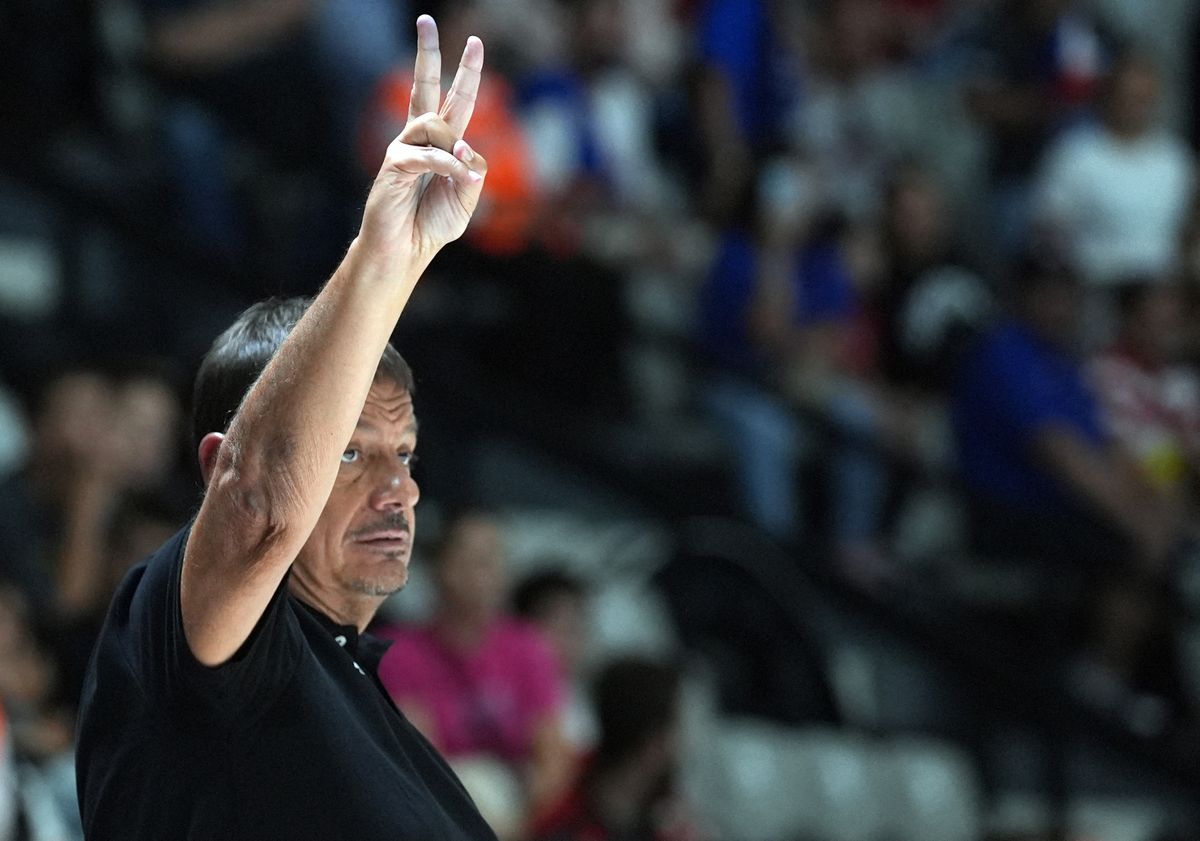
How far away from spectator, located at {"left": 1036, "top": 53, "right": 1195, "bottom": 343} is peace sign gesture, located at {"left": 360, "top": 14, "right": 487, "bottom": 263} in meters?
6.14

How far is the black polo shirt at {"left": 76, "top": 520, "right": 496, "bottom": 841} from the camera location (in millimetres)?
1710

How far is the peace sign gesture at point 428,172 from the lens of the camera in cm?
169

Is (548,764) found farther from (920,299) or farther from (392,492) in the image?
(920,299)

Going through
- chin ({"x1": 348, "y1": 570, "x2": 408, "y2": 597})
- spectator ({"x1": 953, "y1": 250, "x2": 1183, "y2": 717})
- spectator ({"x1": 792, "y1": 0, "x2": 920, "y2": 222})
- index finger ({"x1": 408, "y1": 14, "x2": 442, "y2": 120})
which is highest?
spectator ({"x1": 792, "y1": 0, "x2": 920, "y2": 222})

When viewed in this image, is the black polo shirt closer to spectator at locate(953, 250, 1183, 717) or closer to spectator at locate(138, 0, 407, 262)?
spectator at locate(138, 0, 407, 262)

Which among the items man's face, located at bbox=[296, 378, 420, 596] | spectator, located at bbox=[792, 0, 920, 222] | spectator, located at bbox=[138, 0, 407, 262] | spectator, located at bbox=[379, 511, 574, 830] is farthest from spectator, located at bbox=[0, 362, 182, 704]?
spectator, located at bbox=[792, 0, 920, 222]

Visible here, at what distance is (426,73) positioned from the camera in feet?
5.71

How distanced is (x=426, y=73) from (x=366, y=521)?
45cm

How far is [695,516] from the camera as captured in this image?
620cm

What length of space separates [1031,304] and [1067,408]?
38 centimetres

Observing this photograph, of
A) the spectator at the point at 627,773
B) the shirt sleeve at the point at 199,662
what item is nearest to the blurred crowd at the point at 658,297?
the spectator at the point at 627,773

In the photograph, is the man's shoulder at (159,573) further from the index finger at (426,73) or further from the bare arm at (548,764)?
the bare arm at (548,764)

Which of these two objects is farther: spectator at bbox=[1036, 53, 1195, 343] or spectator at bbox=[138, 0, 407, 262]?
spectator at bbox=[1036, 53, 1195, 343]

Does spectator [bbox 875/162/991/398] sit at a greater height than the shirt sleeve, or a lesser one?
greater
